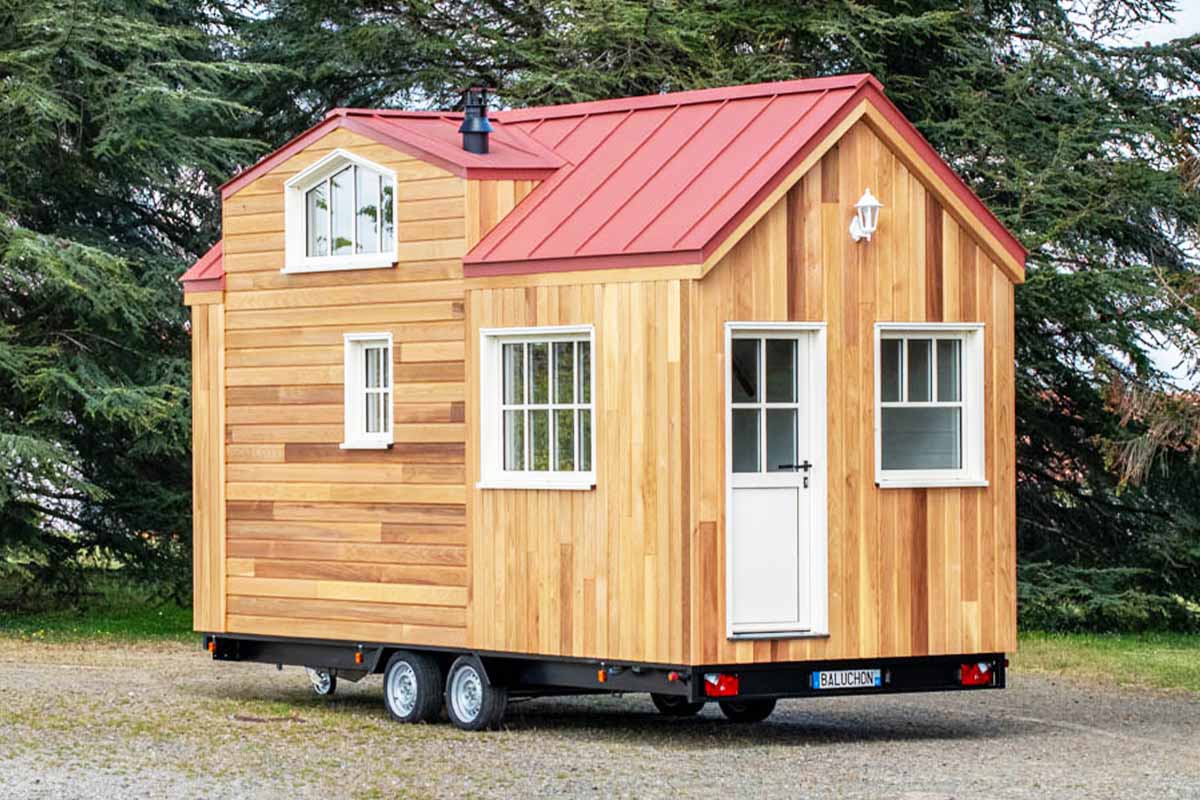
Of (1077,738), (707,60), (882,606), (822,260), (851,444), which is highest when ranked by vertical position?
(707,60)

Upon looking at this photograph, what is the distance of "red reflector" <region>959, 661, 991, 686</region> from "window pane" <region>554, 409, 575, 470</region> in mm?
2923

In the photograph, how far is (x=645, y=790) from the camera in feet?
39.6

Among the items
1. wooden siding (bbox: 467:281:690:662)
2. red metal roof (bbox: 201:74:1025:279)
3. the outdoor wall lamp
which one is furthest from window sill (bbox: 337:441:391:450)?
the outdoor wall lamp

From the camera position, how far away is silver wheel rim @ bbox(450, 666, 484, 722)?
50.3 ft

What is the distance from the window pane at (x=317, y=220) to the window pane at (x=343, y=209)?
0.34 feet

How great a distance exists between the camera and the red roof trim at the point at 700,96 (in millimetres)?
15094

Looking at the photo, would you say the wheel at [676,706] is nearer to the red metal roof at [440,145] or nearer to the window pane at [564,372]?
the window pane at [564,372]

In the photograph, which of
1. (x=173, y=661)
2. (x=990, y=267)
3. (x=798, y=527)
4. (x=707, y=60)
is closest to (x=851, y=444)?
(x=798, y=527)

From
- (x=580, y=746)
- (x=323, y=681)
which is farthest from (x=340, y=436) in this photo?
(x=580, y=746)

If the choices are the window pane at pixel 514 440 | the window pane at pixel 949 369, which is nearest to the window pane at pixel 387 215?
the window pane at pixel 514 440

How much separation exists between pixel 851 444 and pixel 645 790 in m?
3.44

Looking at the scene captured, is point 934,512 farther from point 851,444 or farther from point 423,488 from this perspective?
point 423,488

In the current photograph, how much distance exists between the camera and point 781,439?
14.6m

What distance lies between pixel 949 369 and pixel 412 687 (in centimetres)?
429
